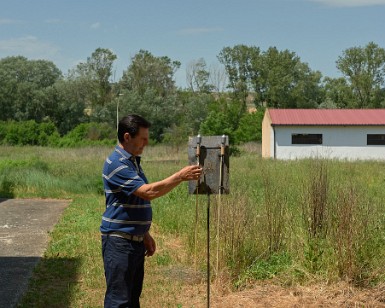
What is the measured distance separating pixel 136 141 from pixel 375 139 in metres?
36.0

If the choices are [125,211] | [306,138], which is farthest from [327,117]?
[125,211]

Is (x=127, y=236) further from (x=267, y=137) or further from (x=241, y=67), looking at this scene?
(x=241, y=67)

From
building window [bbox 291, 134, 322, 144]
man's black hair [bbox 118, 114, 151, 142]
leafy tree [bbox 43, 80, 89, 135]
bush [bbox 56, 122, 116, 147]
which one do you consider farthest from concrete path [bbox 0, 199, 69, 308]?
leafy tree [bbox 43, 80, 89, 135]

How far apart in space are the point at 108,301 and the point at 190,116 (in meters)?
59.9

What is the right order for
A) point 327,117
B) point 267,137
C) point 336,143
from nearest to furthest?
point 336,143 < point 327,117 < point 267,137

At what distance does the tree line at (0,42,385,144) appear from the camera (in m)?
63.1

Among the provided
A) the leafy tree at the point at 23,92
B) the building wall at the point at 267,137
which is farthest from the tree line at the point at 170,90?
the building wall at the point at 267,137

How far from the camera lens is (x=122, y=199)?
452cm

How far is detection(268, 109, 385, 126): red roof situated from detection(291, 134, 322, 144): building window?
86cm

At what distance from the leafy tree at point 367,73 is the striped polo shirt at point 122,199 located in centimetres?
6314

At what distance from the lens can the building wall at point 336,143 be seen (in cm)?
3778

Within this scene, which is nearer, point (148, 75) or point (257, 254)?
point (257, 254)

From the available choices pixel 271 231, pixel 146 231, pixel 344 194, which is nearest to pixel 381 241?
pixel 344 194

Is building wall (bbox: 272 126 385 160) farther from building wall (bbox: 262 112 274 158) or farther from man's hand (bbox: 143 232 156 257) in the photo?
man's hand (bbox: 143 232 156 257)
